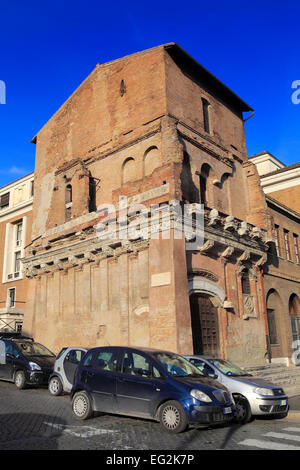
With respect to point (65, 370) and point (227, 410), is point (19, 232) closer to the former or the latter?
point (65, 370)

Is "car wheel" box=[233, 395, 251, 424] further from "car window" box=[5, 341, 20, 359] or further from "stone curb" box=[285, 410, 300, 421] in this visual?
"car window" box=[5, 341, 20, 359]

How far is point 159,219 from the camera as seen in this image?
16.5 m

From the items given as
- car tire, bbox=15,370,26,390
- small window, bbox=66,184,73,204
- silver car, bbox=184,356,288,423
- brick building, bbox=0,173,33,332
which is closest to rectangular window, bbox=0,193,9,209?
brick building, bbox=0,173,33,332

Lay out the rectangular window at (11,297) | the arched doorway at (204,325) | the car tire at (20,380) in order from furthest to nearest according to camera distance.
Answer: the rectangular window at (11,297) < the arched doorway at (204,325) < the car tire at (20,380)

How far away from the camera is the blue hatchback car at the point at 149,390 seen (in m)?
7.85

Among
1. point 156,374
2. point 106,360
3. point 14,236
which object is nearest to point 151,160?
point 106,360

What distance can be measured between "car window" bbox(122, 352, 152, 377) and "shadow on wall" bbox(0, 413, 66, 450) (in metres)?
1.69

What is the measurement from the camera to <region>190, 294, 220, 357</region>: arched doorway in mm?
16844

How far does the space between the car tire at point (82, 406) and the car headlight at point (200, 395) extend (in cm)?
249

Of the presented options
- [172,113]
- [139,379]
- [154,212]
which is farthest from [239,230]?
[139,379]

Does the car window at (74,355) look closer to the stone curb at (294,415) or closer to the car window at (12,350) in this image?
the car window at (12,350)

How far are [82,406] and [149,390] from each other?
1828 millimetres

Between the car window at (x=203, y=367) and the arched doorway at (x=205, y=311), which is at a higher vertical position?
the arched doorway at (x=205, y=311)

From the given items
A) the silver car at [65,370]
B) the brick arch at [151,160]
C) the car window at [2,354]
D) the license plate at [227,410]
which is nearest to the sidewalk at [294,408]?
the license plate at [227,410]
